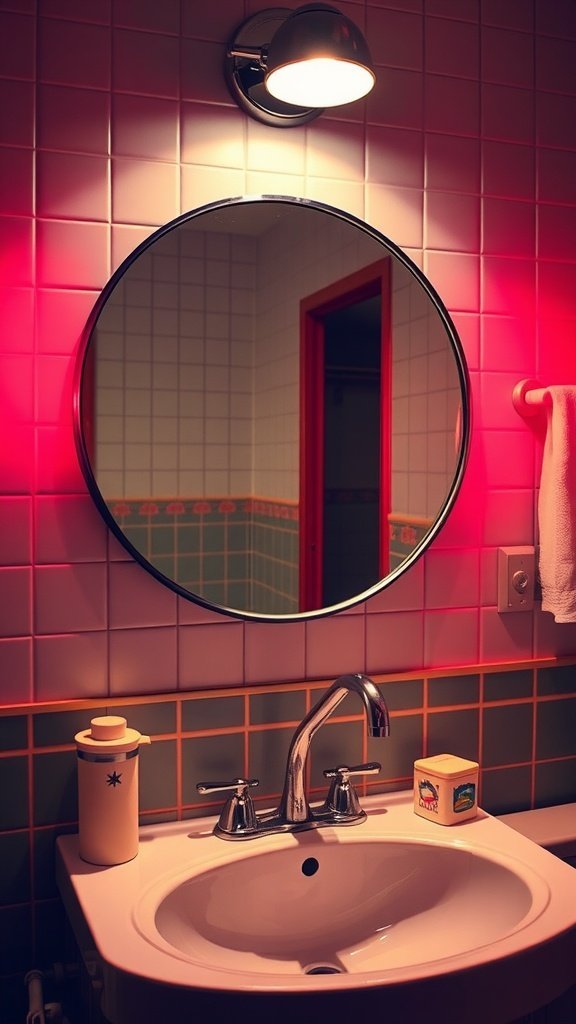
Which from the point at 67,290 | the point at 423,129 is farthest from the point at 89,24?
the point at 423,129

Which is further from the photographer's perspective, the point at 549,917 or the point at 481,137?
the point at 481,137

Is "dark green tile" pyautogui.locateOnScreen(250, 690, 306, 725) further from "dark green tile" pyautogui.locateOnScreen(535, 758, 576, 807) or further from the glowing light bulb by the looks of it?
the glowing light bulb

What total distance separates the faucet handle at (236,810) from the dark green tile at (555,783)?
1.90 ft

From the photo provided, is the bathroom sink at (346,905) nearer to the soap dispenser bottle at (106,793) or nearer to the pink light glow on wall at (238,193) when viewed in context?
the soap dispenser bottle at (106,793)

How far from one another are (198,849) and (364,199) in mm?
1036

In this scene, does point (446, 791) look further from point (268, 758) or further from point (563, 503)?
point (563, 503)

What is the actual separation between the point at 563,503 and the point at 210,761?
2.35ft

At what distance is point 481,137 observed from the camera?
1.60 m

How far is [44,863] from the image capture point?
137 cm

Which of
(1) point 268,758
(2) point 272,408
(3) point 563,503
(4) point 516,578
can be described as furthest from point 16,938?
(3) point 563,503

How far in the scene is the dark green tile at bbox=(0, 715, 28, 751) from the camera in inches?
52.9

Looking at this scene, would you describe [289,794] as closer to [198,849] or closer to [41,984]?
[198,849]

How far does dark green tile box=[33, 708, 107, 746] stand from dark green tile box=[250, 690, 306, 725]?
238 millimetres

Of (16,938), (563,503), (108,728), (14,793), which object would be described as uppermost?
(563,503)
